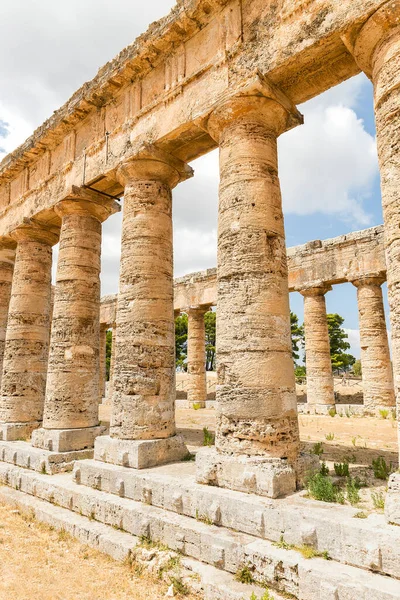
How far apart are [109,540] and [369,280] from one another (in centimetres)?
1671

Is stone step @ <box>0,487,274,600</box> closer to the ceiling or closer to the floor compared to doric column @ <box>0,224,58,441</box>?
closer to the floor

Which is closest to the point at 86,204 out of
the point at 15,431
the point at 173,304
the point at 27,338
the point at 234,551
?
the point at 173,304

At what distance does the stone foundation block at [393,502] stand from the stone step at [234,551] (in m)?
0.61

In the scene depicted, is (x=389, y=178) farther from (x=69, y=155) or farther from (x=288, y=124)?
(x=69, y=155)

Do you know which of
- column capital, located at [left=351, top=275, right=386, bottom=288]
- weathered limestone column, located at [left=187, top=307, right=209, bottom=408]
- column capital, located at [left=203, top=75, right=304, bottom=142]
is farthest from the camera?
weathered limestone column, located at [left=187, top=307, right=209, bottom=408]

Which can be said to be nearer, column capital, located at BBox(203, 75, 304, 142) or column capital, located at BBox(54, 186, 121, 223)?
column capital, located at BBox(203, 75, 304, 142)

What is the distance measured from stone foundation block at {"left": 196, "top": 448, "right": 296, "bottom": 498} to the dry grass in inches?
61.6

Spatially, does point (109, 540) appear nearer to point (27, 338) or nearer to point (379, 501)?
point (379, 501)

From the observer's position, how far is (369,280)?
19.4 m

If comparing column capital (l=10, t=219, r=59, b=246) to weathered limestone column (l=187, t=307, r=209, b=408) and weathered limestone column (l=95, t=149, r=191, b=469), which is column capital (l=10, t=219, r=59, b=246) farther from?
weathered limestone column (l=187, t=307, r=209, b=408)

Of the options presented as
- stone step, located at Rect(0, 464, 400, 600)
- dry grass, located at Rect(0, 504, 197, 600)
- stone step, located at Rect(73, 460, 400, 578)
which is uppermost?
stone step, located at Rect(73, 460, 400, 578)

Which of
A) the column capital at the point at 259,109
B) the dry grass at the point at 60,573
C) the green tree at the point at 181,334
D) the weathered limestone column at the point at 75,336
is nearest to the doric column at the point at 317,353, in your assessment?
the weathered limestone column at the point at 75,336

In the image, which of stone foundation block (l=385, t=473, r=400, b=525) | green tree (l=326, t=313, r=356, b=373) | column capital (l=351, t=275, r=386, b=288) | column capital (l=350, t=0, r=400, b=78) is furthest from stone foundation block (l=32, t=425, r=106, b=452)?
green tree (l=326, t=313, r=356, b=373)

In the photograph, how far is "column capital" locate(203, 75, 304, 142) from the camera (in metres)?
7.31
